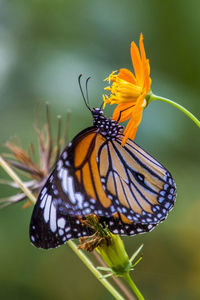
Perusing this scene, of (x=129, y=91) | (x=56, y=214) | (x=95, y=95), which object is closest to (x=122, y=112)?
→ (x=129, y=91)

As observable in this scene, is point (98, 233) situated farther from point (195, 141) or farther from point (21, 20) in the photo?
point (21, 20)

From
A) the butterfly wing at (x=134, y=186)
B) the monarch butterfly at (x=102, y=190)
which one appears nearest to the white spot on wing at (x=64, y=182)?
the monarch butterfly at (x=102, y=190)

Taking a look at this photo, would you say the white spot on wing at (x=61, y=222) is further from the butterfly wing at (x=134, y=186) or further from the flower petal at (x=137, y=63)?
the flower petal at (x=137, y=63)

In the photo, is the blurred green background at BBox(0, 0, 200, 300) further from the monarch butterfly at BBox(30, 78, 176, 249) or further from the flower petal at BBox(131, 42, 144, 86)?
the flower petal at BBox(131, 42, 144, 86)

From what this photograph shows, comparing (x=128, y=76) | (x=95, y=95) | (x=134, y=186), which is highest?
(x=95, y=95)

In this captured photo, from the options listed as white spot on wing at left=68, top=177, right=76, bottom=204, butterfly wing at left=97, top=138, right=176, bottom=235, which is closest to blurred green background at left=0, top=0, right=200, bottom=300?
butterfly wing at left=97, top=138, right=176, bottom=235

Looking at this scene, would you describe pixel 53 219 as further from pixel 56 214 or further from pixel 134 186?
pixel 134 186
